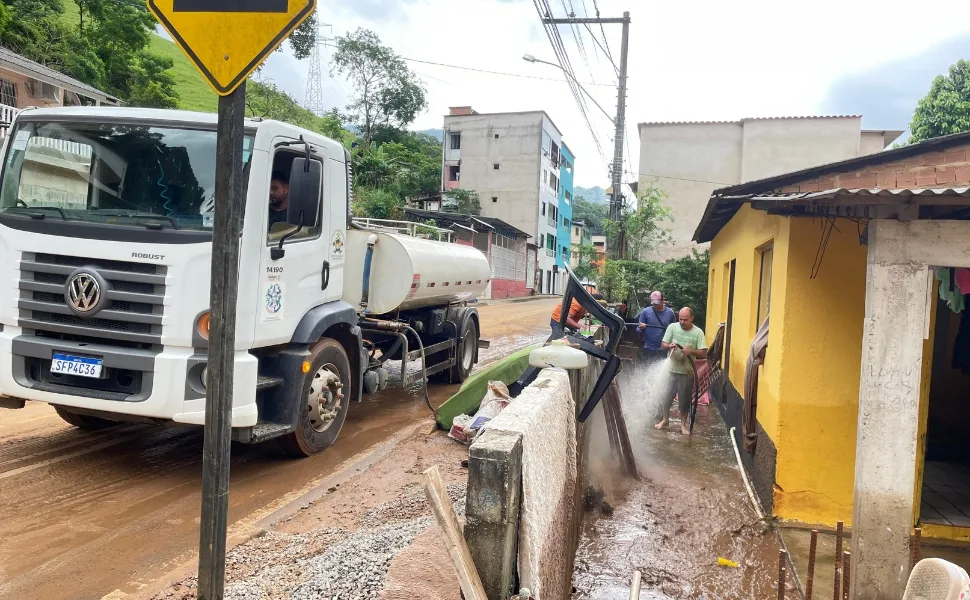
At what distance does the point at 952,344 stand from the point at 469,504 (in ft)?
26.3

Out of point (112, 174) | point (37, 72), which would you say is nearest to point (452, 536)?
point (112, 174)

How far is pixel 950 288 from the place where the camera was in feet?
16.1

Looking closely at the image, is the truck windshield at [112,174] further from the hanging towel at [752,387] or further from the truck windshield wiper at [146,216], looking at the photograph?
the hanging towel at [752,387]

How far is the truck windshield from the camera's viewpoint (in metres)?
4.77

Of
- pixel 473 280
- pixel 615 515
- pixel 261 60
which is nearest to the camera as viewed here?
pixel 261 60

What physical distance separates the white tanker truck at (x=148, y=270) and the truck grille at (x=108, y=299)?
0.01 meters

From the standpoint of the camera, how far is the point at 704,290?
17.4 metres

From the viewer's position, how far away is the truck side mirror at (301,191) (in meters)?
4.85

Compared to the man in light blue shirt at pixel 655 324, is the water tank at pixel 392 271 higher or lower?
higher

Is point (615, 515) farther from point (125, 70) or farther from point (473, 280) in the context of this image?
point (125, 70)

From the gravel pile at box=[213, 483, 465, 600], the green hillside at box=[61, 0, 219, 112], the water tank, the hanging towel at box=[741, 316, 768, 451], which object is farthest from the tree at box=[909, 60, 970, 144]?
the green hillside at box=[61, 0, 219, 112]

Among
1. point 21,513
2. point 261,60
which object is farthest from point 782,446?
point 21,513

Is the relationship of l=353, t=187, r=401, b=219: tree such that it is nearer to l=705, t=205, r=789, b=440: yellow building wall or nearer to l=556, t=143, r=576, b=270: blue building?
l=705, t=205, r=789, b=440: yellow building wall

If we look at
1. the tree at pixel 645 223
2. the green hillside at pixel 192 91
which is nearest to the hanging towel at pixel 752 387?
the tree at pixel 645 223
